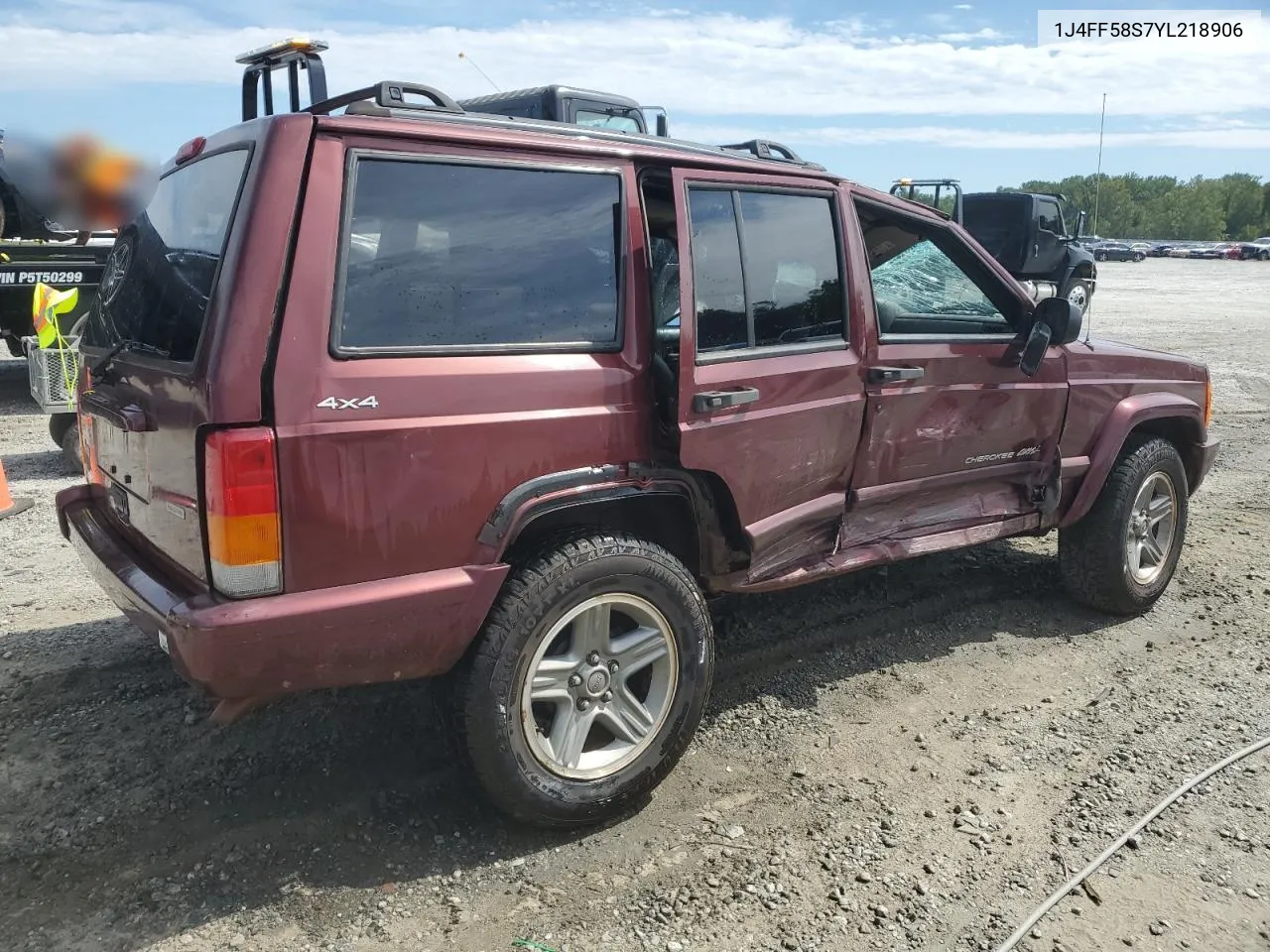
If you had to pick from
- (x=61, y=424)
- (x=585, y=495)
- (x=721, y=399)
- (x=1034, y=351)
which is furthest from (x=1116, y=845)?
(x=61, y=424)

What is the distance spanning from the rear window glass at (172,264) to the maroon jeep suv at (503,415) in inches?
0.6

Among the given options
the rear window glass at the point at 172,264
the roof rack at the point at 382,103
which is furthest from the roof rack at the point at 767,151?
the rear window glass at the point at 172,264

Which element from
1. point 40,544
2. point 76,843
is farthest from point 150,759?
point 40,544

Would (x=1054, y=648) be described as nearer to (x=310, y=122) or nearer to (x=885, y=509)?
(x=885, y=509)

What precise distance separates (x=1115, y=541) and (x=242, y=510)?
12.8 feet

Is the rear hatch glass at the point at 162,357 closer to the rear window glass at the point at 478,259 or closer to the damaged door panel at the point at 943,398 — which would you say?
the rear window glass at the point at 478,259

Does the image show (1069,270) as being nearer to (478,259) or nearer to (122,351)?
(478,259)

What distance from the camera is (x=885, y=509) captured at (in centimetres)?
389

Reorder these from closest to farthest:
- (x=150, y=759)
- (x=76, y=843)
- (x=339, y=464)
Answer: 1. (x=339, y=464)
2. (x=76, y=843)
3. (x=150, y=759)

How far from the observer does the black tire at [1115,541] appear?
4.58 meters

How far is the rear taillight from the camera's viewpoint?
2.33 metres

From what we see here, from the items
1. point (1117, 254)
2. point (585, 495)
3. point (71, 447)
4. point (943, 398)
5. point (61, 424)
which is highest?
point (1117, 254)

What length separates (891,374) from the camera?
3.67m

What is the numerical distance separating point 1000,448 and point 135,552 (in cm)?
→ 332
